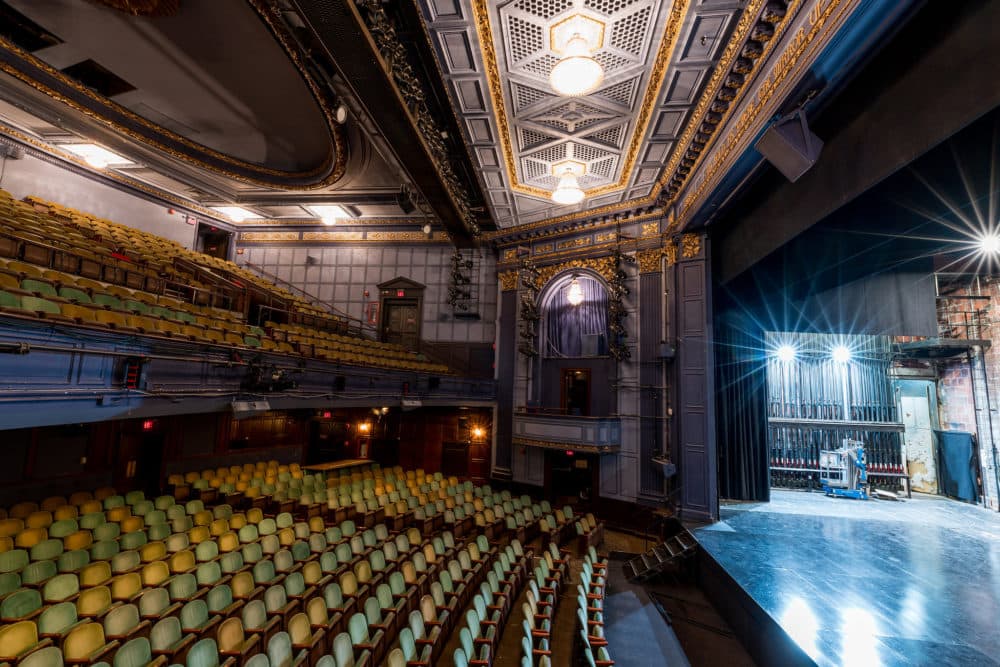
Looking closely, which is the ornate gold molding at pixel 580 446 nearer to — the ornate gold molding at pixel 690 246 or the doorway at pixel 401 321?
the ornate gold molding at pixel 690 246

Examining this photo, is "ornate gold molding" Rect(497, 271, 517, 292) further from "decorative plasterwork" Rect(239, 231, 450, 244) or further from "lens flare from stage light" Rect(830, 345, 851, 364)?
"lens flare from stage light" Rect(830, 345, 851, 364)

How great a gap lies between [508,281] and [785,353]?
261 inches

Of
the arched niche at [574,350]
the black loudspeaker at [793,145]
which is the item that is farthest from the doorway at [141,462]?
the black loudspeaker at [793,145]

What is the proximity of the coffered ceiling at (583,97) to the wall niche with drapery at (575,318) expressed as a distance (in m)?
2.02

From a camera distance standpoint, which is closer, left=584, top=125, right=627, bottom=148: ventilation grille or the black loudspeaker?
the black loudspeaker

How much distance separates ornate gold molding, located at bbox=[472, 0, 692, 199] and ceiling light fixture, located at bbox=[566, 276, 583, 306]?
6.57 ft

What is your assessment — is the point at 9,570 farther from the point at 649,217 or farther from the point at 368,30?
the point at 649,217

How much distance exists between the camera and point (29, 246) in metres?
6.25

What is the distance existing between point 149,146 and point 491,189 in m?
7.12

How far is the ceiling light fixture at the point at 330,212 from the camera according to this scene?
11.8m

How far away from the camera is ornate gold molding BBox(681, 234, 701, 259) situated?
25.5ft

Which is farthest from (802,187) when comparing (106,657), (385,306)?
(385,306)

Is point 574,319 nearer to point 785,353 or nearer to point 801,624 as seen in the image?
point 785,353

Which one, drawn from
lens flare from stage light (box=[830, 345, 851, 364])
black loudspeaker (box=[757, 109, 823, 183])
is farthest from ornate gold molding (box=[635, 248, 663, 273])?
lens flare from stage light (box=[830, 345, 851, 364])
